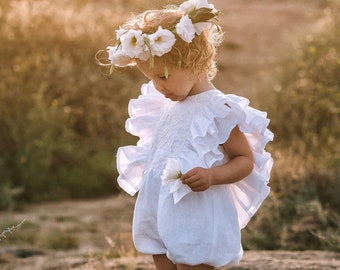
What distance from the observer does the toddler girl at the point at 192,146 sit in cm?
359

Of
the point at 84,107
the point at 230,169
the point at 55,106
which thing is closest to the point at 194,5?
the point at 230,169

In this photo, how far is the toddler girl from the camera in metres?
3.59

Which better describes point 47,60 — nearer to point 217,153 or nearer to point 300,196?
point 300,196

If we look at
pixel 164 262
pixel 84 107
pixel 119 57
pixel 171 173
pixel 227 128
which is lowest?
pixel 84 107

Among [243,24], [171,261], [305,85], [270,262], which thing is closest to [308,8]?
[243,24]

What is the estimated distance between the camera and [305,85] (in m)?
9.38

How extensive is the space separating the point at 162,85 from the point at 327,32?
6.81 m

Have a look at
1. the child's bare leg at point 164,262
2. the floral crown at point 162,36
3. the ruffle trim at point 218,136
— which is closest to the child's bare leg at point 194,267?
the child's bare leg at point 164,262

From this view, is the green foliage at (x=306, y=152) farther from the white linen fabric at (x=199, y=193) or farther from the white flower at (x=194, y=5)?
the white flower at (x=194, y=5)

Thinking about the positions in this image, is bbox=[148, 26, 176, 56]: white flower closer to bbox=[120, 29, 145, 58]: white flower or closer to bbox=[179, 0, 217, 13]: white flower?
bbox=[120, 29, 145, 58]: white flower

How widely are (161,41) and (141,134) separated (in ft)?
1.98

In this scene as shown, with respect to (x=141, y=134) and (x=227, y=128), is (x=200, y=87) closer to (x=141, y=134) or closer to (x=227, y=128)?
(x=227, y=128)

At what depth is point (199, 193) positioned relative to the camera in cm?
366

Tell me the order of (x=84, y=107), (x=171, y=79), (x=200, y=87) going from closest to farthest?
(x=171, y=79)
(x=200, y=87)
(x=84, y=107)
